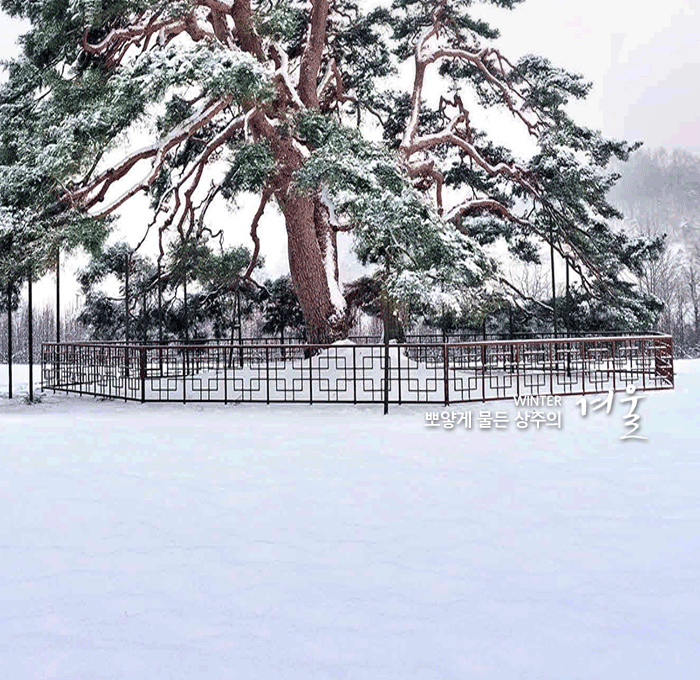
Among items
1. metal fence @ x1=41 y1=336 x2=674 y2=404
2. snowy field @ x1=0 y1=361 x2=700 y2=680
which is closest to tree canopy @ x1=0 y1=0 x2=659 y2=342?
metal fence @ x1=41 y1=336 x2=674 y2=404

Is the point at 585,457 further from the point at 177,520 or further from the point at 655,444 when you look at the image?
the point at 177,520

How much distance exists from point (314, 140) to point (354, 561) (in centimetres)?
858

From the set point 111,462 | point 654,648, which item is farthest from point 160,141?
point 654,648

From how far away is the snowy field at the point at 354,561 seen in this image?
7.80 ft

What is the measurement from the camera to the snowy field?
2379mm

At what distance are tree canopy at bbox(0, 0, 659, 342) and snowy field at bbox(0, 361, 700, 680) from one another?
449cm

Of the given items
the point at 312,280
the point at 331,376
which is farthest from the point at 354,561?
A: the point at 312,280

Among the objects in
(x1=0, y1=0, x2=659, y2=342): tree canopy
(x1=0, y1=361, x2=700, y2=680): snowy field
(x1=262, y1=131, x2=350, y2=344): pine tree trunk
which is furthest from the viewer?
(x1=262, y1=131, x2=350, y2=344): pine tree trunk

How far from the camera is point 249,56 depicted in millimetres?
9523

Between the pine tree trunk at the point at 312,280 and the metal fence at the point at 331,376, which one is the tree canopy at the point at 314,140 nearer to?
the pine tree trunk at the point at 312,280

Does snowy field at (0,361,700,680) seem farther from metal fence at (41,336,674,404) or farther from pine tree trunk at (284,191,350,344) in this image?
pine tree trunk at (284,191,350,344)

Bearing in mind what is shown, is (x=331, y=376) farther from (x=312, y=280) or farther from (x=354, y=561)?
(x=354, y=561)

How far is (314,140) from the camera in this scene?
1084 cm

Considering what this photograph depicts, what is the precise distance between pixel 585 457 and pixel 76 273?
1461 cm
